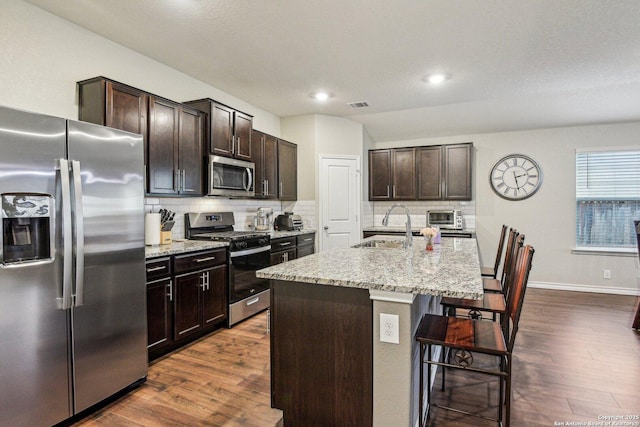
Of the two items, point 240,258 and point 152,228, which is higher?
point 152,228

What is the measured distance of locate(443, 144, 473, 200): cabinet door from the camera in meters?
5.53

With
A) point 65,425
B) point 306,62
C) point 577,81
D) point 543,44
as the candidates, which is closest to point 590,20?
point 543,44

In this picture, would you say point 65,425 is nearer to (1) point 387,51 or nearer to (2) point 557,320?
(1) point 387,51

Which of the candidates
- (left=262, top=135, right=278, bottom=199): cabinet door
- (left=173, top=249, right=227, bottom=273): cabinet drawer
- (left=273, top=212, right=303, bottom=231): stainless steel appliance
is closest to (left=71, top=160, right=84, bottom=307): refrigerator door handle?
(left=173, top=249, right=227, bottom=273): cabinet drawer

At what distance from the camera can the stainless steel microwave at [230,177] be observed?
3.59m

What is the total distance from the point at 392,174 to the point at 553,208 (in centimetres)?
254

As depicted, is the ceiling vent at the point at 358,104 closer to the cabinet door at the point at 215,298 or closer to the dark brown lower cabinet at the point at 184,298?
the dark brown lower cabinet at the point at 184,298

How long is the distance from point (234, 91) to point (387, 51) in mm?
1973

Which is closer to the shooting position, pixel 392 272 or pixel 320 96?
pixel 392 272

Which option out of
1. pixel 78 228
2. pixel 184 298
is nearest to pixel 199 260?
pixel 184 298

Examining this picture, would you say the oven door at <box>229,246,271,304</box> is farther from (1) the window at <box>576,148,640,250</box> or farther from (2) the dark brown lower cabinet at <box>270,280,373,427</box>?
(1) the window at <box>576,148,640,250</box>

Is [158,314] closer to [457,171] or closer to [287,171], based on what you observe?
[287,171]

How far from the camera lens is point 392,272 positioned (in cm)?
184

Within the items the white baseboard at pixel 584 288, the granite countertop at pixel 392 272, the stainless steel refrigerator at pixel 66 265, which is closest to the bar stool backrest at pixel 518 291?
the granite countertop at pixel 392 272
